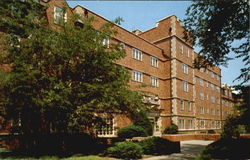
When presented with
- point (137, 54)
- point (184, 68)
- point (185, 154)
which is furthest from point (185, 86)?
point (185, 154)

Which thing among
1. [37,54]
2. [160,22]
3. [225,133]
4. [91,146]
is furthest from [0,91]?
Answer: [160,22]

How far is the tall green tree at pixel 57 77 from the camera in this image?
1065cm

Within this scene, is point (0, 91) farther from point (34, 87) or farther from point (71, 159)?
point (71, 159)

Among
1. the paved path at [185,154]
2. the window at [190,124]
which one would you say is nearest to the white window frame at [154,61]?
the window at [190,124]

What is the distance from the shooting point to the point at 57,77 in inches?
472

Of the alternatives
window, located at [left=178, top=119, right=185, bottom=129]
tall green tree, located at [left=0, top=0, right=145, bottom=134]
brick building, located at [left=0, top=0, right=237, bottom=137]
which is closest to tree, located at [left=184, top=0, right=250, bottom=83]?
tall green tree, located at [left=0, top=0, right=145, bottom=134]

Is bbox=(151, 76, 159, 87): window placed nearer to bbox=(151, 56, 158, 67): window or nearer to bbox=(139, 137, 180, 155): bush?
bbox=(151, 56, 158, 67): window

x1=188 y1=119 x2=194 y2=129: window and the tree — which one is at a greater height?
the tree

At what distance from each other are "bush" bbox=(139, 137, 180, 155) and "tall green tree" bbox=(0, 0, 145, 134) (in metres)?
2.57

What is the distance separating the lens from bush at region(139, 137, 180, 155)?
1359cm

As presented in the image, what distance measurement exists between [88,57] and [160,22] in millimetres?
25806

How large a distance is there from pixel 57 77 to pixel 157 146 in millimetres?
7949

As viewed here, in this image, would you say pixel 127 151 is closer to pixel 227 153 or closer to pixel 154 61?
pixel 227 153

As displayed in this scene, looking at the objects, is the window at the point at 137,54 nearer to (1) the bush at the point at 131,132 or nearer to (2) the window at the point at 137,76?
(2) the window at the point at 137,76
